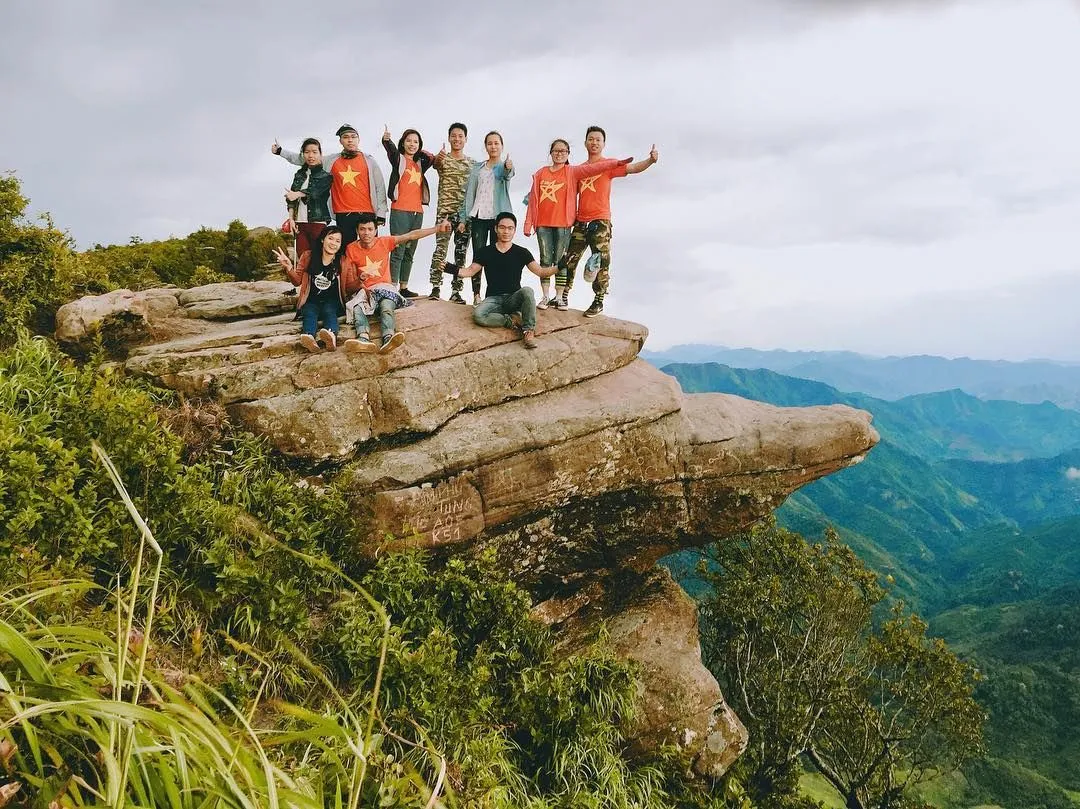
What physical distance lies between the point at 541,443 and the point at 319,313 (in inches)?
159

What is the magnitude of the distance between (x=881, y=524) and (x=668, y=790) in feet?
645

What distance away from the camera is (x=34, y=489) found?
595 cm

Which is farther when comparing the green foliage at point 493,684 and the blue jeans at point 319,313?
the blue jeans at point 319,313

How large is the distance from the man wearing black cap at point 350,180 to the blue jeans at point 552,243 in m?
2.80

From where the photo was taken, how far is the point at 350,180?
10070 millimetres

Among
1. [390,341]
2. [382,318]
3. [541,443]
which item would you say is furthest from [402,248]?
[541,443]

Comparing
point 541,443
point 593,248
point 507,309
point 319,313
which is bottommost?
point 541,443

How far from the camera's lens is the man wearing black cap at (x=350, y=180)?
10.0 metres

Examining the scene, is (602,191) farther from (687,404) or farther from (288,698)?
(288,698)

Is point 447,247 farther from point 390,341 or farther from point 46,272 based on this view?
point 46,272

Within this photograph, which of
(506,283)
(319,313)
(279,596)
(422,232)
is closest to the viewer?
(279,596)

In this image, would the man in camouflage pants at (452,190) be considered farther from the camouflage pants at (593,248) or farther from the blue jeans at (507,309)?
the camouflage pants at (593,248)

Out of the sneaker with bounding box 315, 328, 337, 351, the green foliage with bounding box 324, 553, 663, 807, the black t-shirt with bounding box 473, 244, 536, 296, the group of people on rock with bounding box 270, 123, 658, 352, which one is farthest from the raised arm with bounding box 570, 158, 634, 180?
the green foliage with bounding box 324, 553, 663, 807

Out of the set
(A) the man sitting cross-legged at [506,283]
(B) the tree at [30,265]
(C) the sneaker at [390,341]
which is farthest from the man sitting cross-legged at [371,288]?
(B) the tree at [30,265]
